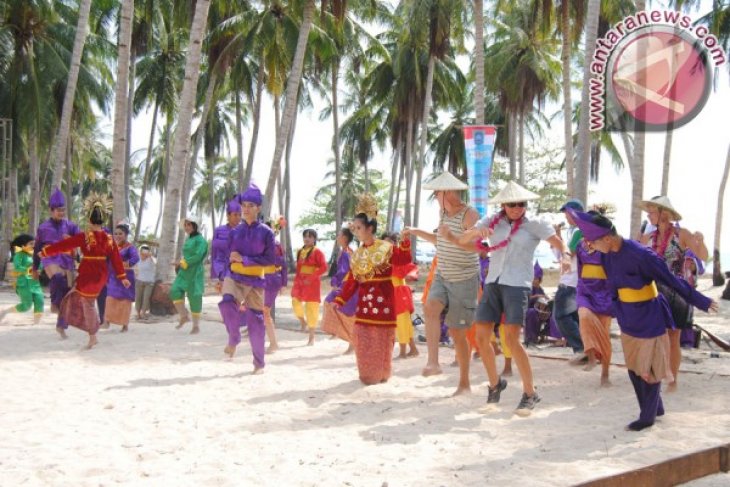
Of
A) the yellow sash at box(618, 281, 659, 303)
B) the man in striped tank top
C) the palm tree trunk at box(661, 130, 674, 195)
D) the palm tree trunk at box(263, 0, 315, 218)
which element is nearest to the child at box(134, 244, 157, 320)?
the palm tree trunk at box(263, 0, 315, 218)

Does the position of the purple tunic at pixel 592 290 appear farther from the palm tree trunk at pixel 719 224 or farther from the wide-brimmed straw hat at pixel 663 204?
the palm tree trunk at pixel 719 224

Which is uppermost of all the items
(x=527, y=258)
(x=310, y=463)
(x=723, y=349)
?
(x=527, y=258)

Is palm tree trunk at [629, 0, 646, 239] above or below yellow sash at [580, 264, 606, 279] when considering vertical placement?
above

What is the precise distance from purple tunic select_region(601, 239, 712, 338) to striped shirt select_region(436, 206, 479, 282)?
151cm

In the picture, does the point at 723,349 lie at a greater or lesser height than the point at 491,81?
lesser

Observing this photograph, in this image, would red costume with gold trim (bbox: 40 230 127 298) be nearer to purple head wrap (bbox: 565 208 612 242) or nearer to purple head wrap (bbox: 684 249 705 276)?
purple head wrap (bbox: 565 208 612 242)

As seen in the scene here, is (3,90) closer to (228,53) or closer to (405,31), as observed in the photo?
(228,53)

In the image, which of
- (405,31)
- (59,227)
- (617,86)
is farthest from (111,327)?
(405,31)

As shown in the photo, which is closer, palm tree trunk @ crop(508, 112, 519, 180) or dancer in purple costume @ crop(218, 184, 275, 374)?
dancer in purple costume @ crop(218, 184, 275, 374)

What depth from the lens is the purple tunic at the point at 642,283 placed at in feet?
17.1

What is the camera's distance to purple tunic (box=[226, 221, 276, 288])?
25.9 ft

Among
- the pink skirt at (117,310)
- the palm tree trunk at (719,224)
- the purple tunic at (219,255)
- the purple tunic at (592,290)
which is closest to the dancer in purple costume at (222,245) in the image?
the purple tunic at (219,255)

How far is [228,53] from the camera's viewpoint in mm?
27109

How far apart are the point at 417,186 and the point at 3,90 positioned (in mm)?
18248
